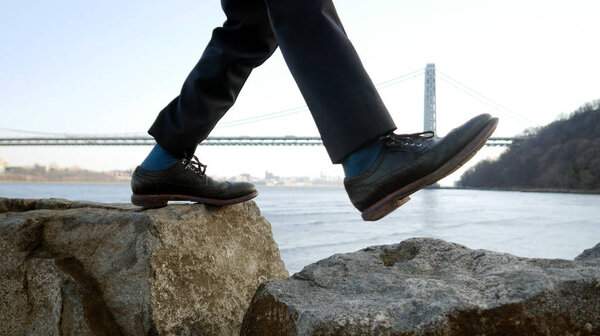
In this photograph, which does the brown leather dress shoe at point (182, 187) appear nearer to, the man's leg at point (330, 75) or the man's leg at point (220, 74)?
the man's leg at point (220, 74)

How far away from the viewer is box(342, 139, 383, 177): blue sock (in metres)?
0.88

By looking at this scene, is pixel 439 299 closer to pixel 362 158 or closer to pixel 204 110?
pixel 362 158

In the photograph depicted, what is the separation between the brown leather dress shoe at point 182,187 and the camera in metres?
1.13

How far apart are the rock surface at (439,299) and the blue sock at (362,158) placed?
22 cm

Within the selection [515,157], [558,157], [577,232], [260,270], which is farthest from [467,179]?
[260,270]

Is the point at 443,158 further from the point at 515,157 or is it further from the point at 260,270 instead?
the point at 515,157

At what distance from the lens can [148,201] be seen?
1160 mm

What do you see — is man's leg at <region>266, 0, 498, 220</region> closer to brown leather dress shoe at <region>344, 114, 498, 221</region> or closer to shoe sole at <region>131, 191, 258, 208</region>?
brown leather dress shoe at <region>344, 114, 498, 221</region>

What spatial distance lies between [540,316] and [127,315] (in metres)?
0.73

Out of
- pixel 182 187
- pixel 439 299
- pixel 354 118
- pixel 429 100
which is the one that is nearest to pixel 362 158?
pixel 354 118

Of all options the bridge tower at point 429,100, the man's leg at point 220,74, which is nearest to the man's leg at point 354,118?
the man's leg at point 220,74

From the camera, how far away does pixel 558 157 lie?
21.5m

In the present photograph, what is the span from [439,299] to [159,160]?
2.25 feet

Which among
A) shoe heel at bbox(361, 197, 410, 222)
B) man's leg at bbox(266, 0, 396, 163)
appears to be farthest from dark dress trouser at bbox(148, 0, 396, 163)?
shoe heel at bbox(361, 197, 410, 222)
